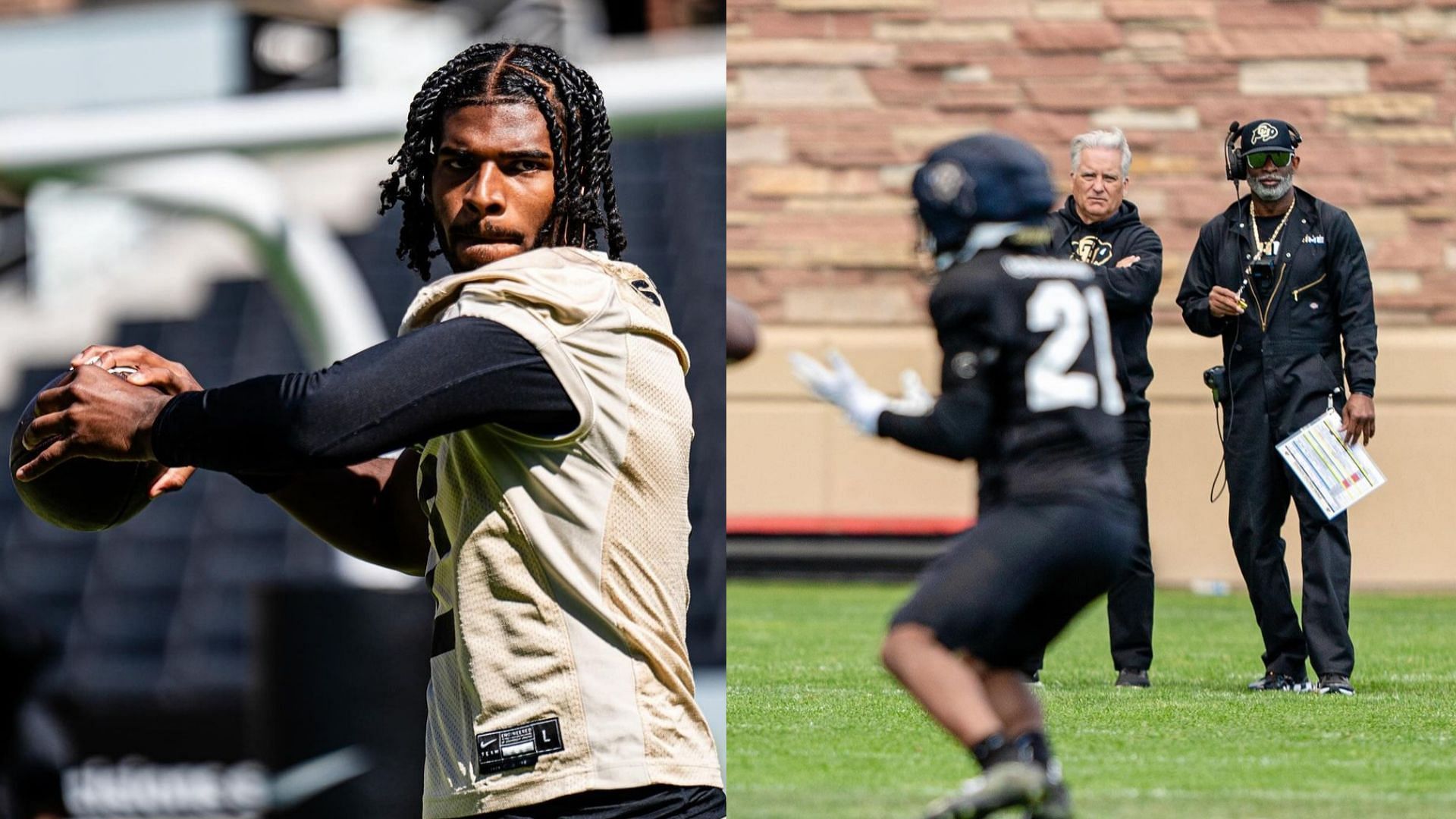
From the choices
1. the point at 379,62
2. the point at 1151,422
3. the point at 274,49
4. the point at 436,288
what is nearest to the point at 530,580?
the point at 436,288

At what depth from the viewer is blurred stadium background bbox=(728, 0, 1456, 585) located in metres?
3.79

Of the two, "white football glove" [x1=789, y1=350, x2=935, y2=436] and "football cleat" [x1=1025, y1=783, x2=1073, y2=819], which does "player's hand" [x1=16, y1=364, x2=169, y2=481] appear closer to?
"white football glove" [x1=789, y1=350, x2=935, y2=436]

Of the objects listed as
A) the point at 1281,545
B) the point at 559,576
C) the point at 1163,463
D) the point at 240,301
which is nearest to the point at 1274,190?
the point at 1281,545

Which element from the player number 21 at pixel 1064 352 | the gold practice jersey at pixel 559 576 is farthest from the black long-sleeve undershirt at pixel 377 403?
the player number 21 at pixel 1064 352

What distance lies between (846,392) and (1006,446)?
0.79ft

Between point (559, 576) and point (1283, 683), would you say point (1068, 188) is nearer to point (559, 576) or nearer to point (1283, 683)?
point (1283, 683)

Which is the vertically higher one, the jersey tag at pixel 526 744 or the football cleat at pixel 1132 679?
the jersey tag at pixel 526 744

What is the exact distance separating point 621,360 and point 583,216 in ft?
0.96

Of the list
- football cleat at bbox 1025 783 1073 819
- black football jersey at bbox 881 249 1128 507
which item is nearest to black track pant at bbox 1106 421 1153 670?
black football jersey at bbox 881 249 1128 507

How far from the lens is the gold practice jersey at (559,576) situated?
76.3 inches

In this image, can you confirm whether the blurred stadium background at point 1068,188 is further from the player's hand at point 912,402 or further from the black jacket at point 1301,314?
the player's hand at point 912,402

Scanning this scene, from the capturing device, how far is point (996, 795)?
1.99m

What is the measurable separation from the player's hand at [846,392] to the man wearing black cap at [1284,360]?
1443 mm

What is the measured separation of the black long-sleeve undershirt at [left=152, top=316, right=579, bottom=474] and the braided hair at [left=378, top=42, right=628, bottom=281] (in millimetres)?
284
